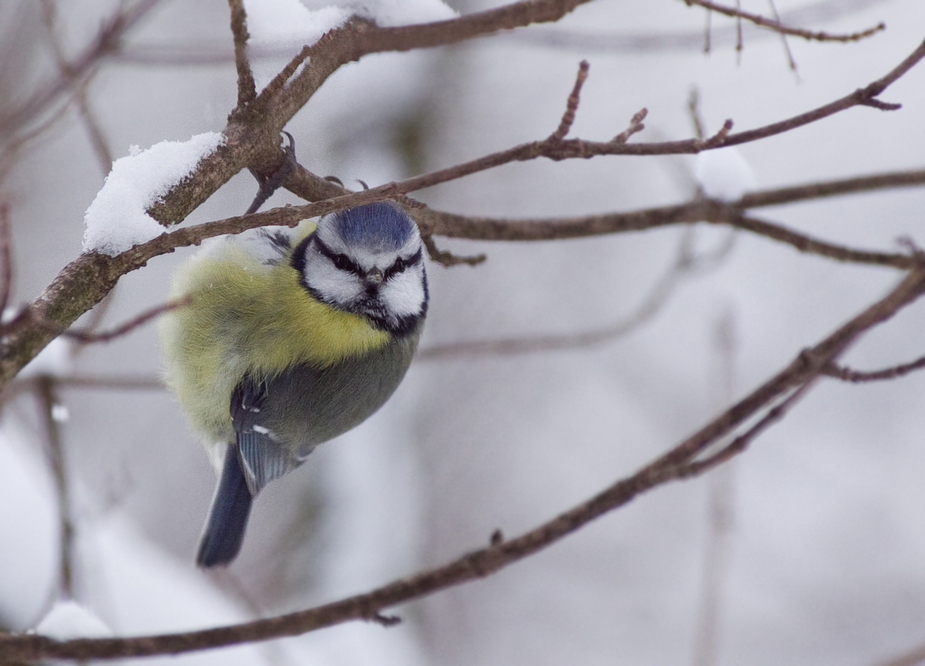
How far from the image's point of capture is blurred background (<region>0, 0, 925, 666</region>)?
3.60 meters

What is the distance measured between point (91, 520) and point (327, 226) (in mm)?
1027

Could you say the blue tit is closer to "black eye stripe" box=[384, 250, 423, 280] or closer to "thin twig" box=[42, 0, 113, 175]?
"black eye stripe" box=[384, 250, 423, 280]

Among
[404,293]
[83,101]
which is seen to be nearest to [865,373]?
[404,293]

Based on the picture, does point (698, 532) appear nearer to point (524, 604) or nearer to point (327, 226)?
point (524, 604)

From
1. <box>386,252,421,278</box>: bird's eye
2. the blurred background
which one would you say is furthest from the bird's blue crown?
the blurred background

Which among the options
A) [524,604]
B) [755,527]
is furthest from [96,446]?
[755,527]

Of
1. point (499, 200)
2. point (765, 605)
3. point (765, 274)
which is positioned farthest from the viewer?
point (765, 274)

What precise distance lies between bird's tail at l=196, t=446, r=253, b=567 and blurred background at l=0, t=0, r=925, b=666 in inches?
39.5

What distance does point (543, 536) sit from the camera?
3.28ft

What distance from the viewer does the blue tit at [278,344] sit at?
1688 mm

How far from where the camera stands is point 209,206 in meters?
1.51

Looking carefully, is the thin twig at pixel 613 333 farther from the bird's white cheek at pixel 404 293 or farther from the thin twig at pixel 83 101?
the thin twig at pixel 83 101

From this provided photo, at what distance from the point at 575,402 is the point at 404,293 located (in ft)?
13.4

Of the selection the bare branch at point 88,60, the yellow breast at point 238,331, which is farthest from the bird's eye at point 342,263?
the bare branch at point 88,60
